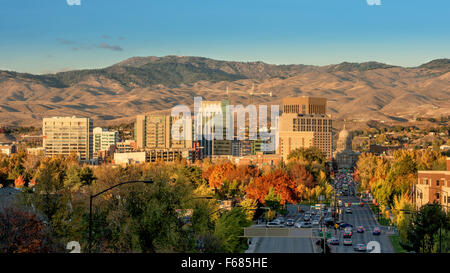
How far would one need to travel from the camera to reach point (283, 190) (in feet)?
445

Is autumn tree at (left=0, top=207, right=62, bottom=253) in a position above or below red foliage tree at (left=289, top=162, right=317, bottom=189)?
above

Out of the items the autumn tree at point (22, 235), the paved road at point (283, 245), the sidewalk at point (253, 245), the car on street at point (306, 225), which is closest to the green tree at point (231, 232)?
the sidewalk at point (253, 245)

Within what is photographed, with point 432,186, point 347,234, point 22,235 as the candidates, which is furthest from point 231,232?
point 432,186

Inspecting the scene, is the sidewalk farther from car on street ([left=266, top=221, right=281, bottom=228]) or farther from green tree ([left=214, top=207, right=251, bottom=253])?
car on street ([left=266, top=221, right=281, bottom=228])

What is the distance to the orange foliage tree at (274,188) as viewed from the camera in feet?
417

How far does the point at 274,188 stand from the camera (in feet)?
436

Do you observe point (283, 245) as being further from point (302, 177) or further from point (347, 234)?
point (302, 177)

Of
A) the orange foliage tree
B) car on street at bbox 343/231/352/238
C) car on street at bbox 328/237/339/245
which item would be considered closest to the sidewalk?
car on street at bbox 328/237/339/245

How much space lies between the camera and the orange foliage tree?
127125mm

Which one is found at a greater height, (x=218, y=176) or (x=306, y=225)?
(x=218, y=176)

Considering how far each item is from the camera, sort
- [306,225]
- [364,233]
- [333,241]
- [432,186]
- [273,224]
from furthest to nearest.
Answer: [432,186] < [273,224] < [306,225] < [364,233] < [333,241]

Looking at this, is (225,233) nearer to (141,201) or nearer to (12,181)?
(141,201)
